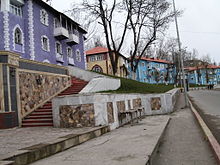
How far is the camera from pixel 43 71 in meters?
12.8

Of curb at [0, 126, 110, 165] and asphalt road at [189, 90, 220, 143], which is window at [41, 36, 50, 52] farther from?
curb at [0, 126, 110, 165]

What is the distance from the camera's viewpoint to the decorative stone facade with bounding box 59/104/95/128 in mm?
8797

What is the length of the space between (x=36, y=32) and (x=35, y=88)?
11388 mm

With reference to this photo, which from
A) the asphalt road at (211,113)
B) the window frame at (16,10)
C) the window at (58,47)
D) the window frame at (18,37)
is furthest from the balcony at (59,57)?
the asphalt road at (211,113)

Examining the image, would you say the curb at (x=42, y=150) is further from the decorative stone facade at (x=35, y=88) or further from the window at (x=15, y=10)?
the window at (x=15, y=10)

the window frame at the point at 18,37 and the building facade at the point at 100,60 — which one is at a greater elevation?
the building facade at the point at 100,60

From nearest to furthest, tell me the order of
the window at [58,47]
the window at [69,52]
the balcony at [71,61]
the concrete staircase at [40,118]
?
1. the concrete staircase at [40,118]
2. the window at [58,47]
3. the balcony at [71,61]
4. the window at [69,52]

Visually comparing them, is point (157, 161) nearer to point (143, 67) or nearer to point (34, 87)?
point (34, 87)

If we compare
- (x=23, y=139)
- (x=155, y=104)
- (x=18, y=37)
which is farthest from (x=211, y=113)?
(x=18, y=37)

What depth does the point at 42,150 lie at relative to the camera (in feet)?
17.2

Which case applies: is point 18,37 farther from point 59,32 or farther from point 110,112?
point 110,112

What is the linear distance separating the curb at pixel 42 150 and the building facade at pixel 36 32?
13861mm

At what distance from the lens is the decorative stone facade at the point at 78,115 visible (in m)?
8.80

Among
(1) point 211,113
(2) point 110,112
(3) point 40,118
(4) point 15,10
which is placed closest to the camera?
(2) point 110,112
